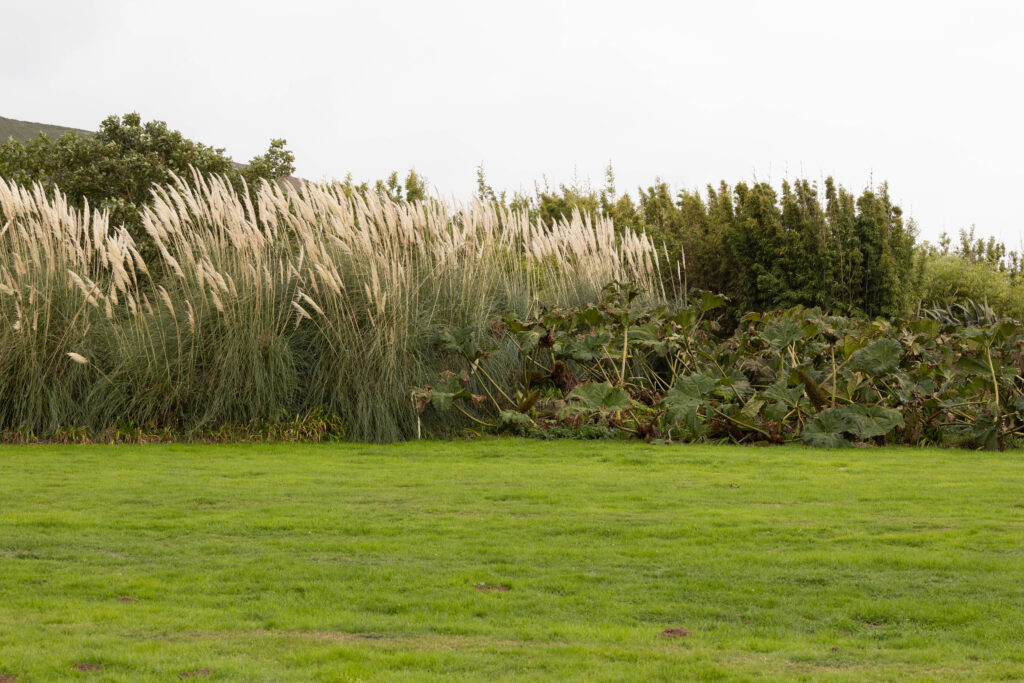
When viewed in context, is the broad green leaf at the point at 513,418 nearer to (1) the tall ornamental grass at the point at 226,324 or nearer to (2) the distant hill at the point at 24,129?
(1) the tall ornamental grass at the point at 226,324

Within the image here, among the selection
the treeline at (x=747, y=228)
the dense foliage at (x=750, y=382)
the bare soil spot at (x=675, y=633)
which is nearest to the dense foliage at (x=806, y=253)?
the treeline at (x=747, y=228)

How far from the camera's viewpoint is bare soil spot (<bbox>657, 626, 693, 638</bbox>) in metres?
3.80

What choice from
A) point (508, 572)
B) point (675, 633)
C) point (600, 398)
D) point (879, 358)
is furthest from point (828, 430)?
point (675, 633)

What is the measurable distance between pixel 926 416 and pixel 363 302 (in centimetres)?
542

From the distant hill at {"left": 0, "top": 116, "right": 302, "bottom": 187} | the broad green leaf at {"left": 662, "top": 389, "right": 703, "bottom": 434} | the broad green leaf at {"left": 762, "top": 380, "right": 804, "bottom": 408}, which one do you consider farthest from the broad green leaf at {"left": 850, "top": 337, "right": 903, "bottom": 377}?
the distant hill at {"left": 0, "top": 116, "right": 302, "bottom": 187}

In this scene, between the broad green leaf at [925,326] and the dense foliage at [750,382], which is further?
the broad green leaf at [925,326]

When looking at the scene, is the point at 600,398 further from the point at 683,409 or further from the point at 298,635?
the point at 298,635

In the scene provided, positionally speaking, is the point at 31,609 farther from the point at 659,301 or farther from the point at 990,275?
the point at 990,275

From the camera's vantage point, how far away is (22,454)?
854 cm

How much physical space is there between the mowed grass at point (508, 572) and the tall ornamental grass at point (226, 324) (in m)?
1.67

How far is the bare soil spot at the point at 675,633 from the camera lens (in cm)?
380

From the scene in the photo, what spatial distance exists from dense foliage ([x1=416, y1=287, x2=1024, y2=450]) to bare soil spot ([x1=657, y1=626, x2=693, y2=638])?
536cm

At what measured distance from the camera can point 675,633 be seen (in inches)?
151

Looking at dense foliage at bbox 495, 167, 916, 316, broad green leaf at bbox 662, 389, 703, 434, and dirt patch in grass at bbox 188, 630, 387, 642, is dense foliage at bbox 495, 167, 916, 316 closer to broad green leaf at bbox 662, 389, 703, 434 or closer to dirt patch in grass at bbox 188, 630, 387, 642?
broad green leaf at bbox 662, 389, 703, 434
